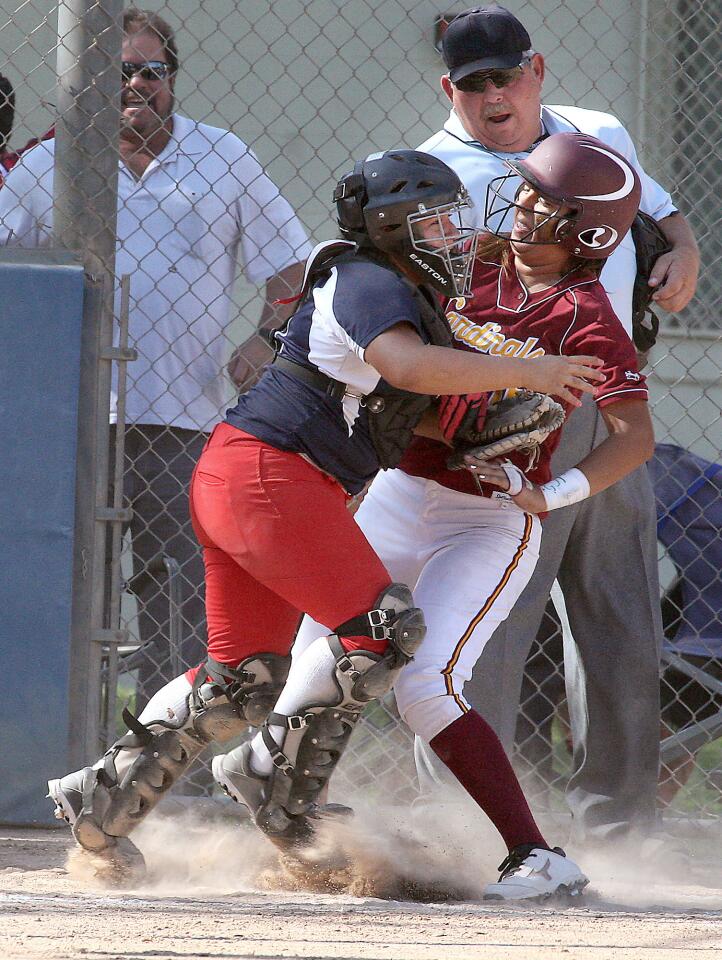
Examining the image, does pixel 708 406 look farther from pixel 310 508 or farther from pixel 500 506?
pixel 310 508

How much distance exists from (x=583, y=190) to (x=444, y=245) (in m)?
0.46

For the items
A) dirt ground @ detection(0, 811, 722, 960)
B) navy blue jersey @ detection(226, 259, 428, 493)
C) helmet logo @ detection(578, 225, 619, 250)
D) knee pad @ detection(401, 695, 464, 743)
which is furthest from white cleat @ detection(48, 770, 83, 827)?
helmet logo @ detection(578, 225, 619, 250)

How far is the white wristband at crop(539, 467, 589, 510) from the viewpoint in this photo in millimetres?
3357

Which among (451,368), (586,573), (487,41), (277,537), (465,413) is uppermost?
(487,41)

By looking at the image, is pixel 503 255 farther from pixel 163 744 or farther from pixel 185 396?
pixel 163 744

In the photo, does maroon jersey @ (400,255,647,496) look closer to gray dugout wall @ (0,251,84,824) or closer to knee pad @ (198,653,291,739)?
knee pad @ (198,653,291,739)

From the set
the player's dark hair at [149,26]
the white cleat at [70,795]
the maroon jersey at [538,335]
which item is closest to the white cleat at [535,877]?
the maroon jersey at [538,335]

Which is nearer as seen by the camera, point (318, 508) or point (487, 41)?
point (318, 508)

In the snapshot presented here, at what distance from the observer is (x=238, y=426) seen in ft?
11.0

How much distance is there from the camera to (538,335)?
3500mm

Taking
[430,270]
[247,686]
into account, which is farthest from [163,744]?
[430,270]

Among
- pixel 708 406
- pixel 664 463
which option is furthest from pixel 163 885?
pixel 708 406

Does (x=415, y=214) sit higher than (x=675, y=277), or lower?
higher

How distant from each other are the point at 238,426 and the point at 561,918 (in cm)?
135
